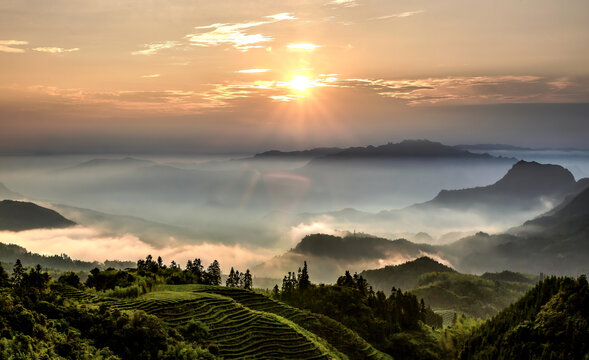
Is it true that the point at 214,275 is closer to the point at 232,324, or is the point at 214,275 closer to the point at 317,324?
the point at 317,324

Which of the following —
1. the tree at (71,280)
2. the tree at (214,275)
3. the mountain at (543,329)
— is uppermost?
the tree at (71,280)

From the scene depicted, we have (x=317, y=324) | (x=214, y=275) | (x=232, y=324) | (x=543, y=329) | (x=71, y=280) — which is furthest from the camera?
(x=214, y=275)

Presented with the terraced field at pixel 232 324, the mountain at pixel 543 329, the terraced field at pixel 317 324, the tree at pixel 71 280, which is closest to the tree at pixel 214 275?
the terraced field at pixel 317 324

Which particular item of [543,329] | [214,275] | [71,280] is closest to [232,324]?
[71,280]

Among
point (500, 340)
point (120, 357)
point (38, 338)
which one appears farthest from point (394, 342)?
point (38, 338)

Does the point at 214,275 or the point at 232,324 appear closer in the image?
the point at 232,324

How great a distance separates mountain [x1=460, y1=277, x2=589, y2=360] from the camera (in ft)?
316

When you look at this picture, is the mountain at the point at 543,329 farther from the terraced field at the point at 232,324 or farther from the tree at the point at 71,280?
the tree at the point at 71,280

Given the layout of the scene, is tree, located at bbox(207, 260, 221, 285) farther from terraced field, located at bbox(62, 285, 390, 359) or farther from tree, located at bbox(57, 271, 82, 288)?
terraced field, located at bbox(62, 285, 390, 359)

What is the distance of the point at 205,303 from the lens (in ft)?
317

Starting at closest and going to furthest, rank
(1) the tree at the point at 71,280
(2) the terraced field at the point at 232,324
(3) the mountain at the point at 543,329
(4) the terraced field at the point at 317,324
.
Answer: (2) the terraced field at the point at 232,324 < (3) the mountain at the point at 543,329 < (4) the terraced field at the point at 317,324 < (1) the tree at the point at 71,280

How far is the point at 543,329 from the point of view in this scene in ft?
334

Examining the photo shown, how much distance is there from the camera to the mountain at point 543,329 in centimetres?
9625

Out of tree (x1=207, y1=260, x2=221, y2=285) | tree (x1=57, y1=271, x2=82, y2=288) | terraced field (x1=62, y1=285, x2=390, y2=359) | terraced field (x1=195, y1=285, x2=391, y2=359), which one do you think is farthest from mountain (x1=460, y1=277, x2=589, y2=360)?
tree (x1=57, y1=271, x2=82, y2=288)
